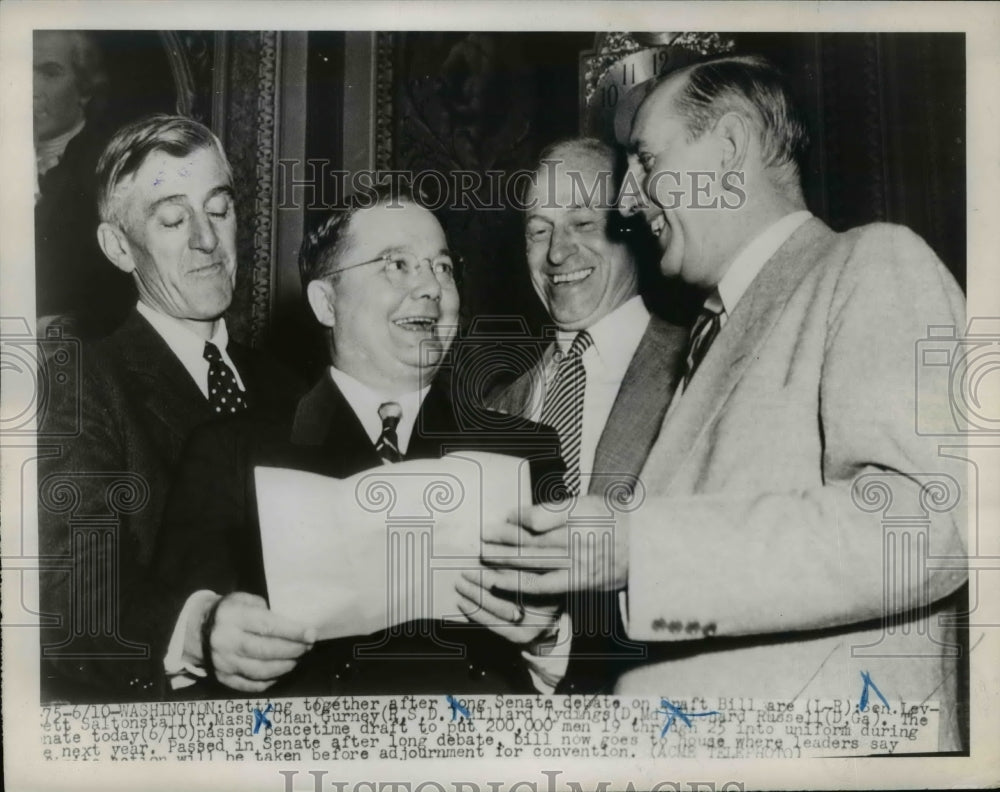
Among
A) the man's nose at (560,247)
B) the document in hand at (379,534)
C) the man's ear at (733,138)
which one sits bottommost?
the document in hand at (379,534)

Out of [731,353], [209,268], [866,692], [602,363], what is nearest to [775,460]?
[731,353]

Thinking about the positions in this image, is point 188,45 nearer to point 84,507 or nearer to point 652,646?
point 84,507

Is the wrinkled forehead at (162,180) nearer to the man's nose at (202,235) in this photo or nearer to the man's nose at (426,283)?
the man's nose at (202,235)

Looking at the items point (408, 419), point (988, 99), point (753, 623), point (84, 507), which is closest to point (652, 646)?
point (753, 623)

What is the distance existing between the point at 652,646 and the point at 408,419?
2.75ft

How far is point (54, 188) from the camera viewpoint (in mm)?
2879

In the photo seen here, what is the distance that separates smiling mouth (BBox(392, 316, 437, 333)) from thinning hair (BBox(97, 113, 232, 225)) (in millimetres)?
583

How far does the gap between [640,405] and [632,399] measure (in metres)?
0.03

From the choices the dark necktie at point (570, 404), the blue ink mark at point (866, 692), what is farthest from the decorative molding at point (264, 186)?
the blue ink mark at point (866, 692)

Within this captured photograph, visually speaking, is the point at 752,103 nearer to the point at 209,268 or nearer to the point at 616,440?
the point at 616,440

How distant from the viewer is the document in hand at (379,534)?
9.20ft

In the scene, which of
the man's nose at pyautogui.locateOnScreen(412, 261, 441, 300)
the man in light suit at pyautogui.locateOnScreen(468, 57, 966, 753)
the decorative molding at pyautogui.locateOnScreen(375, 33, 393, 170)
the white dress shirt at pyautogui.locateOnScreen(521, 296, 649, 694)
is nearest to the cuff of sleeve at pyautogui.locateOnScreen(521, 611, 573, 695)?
the white dress shirt at pyautogui.locateOnScreen(521, 296, 649, 694)

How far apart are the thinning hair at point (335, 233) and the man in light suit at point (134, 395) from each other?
0.64ft

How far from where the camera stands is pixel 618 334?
2875mm
